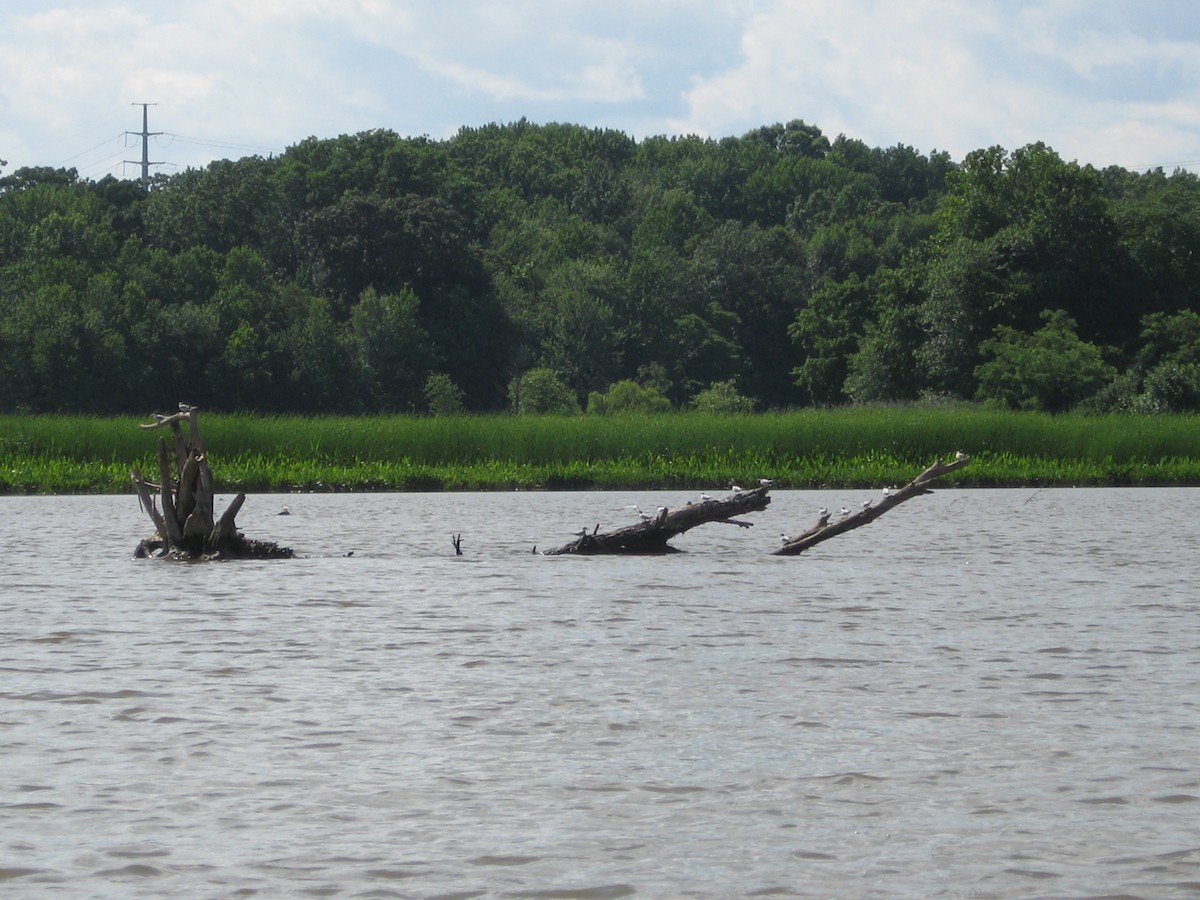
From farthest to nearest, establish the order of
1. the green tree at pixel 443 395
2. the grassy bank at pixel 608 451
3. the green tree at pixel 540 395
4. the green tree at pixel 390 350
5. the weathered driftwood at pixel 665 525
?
the green tree at pixel 540 395 < the green tree at pixel 390 350 < the green tree at pixel 443 395 < the grassy bank at pixel 608 451 < the weathered driftwood at pixel 665 525

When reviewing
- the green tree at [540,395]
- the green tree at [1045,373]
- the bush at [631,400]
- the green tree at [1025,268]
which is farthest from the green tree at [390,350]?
the green tree at [1045,373]

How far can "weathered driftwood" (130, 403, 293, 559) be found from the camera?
1634cm

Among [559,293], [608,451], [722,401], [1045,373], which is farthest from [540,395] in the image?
[608,451]

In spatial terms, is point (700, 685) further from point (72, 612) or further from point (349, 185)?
point (349, 185)

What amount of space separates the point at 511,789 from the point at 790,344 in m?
75.0

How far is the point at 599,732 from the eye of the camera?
335 inches

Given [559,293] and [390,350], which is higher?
[559,293]

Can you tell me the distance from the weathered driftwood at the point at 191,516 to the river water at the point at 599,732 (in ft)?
1.35

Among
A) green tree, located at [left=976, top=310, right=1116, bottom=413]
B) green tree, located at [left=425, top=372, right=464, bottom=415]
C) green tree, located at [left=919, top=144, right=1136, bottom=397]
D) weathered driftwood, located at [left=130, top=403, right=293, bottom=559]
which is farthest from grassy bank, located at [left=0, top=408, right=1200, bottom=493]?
green tree, located at [left=425, top=372, right=464, bottom=415]

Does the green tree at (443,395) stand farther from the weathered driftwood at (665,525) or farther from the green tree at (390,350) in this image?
the weathered driftwood at (665,525)

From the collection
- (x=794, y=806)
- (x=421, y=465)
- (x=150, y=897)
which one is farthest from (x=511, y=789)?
(x=421, y=465)

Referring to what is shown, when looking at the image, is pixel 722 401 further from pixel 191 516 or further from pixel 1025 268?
pixel 191 516

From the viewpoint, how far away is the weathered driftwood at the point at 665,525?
16281 mm

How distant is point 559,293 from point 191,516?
196 feet
